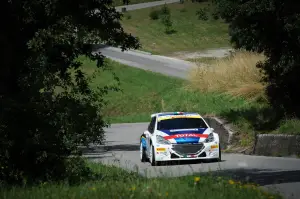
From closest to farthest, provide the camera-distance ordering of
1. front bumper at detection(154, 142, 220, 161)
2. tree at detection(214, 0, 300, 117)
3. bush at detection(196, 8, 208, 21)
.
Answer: bush at detection(196, 8, 208, 21) < front bumper at detection(154, 142, 220, 161) < tree at detection(214, 0, 300, 117)

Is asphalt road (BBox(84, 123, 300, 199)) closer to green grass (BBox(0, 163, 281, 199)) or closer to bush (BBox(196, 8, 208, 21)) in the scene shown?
green grass (BBox(0, 163, 281, 199))

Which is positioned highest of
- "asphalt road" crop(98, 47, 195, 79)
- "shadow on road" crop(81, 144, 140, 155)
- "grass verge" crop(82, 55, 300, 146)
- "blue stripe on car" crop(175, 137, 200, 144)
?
"asphalt road" crop(98, 47, 195, 79)

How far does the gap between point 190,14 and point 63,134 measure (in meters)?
80.5

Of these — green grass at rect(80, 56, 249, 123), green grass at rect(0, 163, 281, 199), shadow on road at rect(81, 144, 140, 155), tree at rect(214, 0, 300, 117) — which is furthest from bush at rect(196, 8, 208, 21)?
green grass at rect(80, 56, 249, 123)

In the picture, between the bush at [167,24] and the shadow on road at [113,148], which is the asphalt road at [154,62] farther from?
the shadow on road at [113,148]

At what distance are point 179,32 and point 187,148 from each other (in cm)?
6391

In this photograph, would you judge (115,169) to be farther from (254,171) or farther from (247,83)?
(247,83)

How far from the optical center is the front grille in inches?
891

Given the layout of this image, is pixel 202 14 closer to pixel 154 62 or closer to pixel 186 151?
pixel 186 151

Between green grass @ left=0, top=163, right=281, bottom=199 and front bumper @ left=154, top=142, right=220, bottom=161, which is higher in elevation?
front bumper @ left=154, top=142, right=220, bottom=161

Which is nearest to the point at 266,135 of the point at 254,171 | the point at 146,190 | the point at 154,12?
the point at 254,171

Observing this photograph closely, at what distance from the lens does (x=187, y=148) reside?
22641 millimetres

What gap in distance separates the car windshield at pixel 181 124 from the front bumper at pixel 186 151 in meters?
1.08

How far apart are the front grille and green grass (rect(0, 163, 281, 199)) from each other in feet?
27.2
